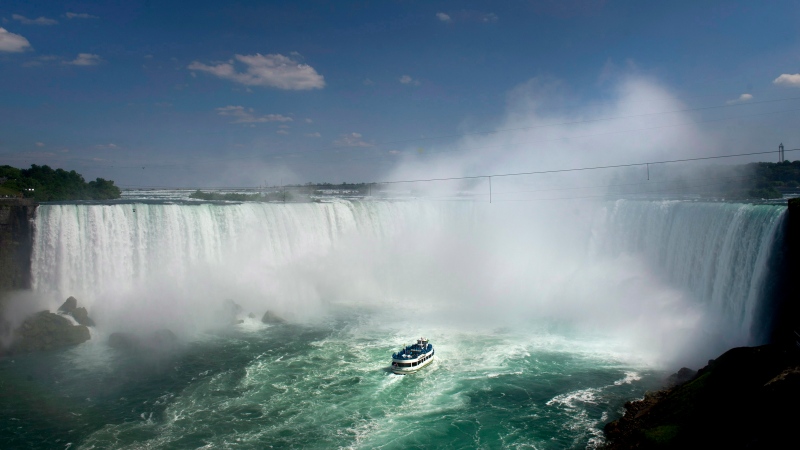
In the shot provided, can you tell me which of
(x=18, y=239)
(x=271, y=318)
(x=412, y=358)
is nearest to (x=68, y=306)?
(x=18, y=239)

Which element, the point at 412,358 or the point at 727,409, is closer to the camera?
the point at 727,409

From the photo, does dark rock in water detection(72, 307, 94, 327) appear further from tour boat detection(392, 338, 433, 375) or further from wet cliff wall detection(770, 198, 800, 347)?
wet cliff wall detection(770, 198, 800, 347)

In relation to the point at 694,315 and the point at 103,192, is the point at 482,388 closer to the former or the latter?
the point at 694,315

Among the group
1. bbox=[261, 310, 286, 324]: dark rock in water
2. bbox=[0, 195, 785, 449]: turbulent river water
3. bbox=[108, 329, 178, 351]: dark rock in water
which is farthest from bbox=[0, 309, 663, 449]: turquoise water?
bbox=[261, 310, 286, 324]: dark rock in water

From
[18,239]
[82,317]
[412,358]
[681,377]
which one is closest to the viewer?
[681,377]

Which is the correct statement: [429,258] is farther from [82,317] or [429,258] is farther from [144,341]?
[82,317]

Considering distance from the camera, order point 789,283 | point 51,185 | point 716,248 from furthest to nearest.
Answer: point 51,185
point 716,248
point 789,283
